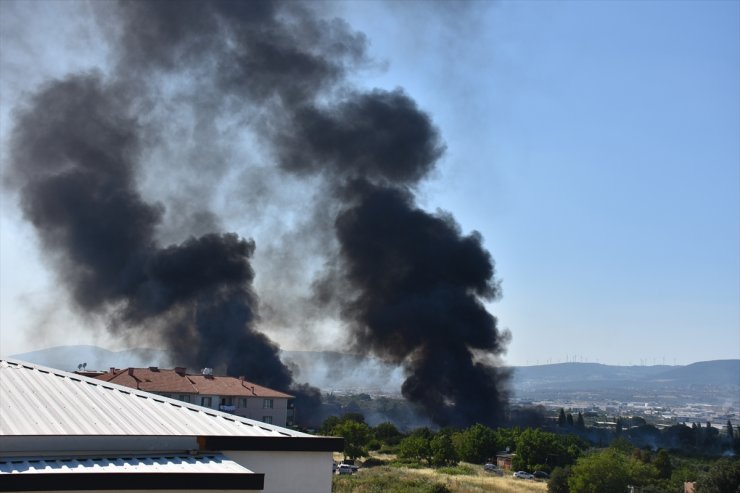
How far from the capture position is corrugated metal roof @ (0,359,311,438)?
394 inches

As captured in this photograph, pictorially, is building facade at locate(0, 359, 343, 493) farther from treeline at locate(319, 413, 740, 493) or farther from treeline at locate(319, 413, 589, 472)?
treeline at locate(319, 413, 589, 472)

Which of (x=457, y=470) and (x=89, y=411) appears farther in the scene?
(x=457, y=470)

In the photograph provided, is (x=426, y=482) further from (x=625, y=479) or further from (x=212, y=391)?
(x=212, y=391)

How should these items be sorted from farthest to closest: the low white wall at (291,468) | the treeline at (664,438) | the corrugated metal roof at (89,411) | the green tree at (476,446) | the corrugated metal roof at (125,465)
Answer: the treeline at (664,438) < the green tree at (476,446) < the low white wall at (291,468) < the corrugated metal roof at (89,411) < the corrugated metal roof at (125,465)

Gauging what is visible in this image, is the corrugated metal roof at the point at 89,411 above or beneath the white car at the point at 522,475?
above

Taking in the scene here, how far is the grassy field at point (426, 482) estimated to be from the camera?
107ft

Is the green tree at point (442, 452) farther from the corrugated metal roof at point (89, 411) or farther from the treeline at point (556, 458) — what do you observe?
the corrugated metal roof at point (89, 411)

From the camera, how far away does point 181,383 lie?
49.2 m

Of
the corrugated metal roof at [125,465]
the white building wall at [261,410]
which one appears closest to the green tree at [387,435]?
the white building wall at [261,410]

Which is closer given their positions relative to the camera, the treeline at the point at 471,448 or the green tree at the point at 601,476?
the green tree at the point at 601,476

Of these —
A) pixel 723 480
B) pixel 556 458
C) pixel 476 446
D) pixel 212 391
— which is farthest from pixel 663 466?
pixel 212 391

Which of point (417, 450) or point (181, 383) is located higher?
point (181, 383)

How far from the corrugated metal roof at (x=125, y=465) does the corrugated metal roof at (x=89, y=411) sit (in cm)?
40

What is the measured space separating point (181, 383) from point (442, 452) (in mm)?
17665
